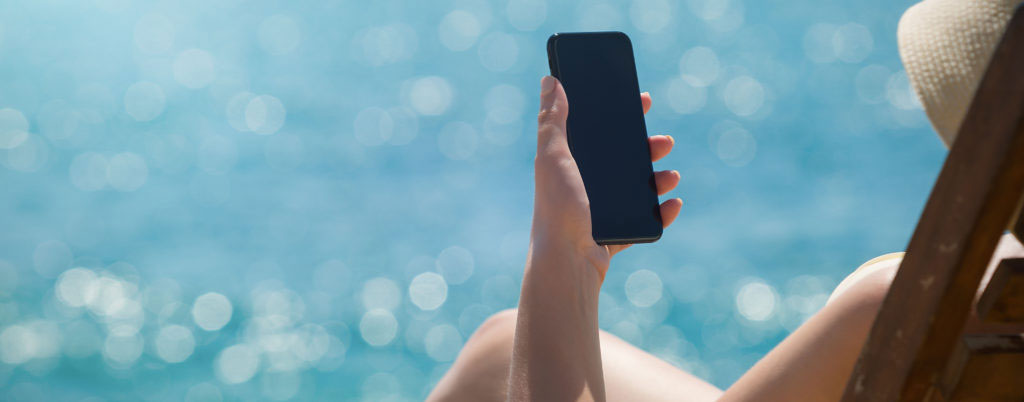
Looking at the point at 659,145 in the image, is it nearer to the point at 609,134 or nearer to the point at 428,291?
the point at 609,134

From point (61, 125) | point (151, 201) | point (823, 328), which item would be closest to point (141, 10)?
point (61, 125)

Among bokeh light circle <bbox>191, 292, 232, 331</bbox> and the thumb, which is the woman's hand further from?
bokeh light circle <bbox>191, 292, 232, 331</bbox>

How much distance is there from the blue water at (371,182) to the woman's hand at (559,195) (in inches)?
73.4

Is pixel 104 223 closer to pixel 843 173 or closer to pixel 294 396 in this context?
pixel 294 396

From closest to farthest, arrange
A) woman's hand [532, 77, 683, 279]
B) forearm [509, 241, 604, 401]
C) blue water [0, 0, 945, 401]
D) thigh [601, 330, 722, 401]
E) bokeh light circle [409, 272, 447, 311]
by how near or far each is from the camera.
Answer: forearm [509, 241, 604, 401]
woman's hand [532, 77, 683, 279]
thigh [601, 330, 722, 401]
blue water [0, 0, 945, 401]
bokeh light circle [409, 272, 447, 311]

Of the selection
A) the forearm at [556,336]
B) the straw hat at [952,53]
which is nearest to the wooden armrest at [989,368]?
the straw hat at [952,53]

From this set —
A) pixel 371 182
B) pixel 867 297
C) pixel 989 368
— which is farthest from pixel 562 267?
pixel 371 182

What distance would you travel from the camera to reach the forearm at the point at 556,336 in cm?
92

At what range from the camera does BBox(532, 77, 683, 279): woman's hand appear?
106 cm

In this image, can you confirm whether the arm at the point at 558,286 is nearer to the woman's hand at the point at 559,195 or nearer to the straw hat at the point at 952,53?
the woman's hand at the point at 559,195

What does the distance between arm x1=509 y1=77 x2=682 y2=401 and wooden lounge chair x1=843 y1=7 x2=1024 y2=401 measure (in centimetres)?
35

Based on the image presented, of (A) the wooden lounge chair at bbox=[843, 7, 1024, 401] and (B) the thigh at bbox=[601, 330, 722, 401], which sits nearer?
(A) the wooden lounge chair at bbox=[843, 7, 1024, 401]

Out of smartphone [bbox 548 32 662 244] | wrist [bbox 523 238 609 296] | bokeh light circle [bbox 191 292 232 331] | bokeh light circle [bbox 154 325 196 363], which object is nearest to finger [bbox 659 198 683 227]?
smartphone [bbox 548 32 662 244]

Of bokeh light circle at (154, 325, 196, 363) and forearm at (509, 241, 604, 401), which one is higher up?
bokeh light circle at (154, 325, 196, 363)
